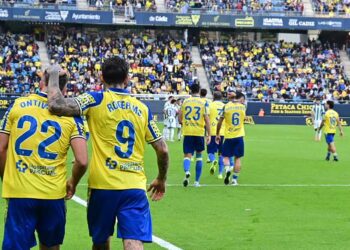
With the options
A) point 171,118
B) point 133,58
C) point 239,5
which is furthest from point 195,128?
point 239,5

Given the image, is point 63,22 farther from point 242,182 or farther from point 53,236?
point 53,236

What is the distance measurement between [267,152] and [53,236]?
2121cm

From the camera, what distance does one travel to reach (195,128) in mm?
17484

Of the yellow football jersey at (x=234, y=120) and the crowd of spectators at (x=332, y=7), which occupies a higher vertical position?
the crowd of spectators at (x=332, y=7)

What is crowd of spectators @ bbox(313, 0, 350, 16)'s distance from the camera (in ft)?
201

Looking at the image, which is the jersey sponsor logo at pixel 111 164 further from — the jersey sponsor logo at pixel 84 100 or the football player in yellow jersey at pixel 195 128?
the football player in yellow jersey at pixel 195 128

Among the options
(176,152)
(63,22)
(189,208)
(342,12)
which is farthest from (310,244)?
(342,12)

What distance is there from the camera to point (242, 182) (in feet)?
61.1

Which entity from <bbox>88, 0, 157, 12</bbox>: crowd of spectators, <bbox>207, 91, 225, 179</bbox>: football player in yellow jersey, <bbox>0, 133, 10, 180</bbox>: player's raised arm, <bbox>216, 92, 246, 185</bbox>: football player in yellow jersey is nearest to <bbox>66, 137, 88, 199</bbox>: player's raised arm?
<bbox>0, 133, 10, 180</bbox>: player's raised arm

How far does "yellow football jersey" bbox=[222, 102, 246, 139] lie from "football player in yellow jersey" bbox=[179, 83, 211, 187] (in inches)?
22.6

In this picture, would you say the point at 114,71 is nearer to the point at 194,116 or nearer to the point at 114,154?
the point at 114,154

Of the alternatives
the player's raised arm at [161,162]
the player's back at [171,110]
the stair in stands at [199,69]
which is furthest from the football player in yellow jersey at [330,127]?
the stair in stands at [199,69]

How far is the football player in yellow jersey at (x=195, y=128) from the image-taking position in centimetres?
1745

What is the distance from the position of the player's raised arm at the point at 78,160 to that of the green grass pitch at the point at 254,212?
116 inches
